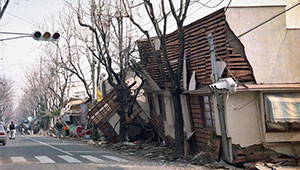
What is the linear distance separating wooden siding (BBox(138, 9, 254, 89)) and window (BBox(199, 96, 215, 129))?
81 centimetres

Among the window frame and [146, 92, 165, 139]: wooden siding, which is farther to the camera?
[146, 92, 165, 139]: wooden siding

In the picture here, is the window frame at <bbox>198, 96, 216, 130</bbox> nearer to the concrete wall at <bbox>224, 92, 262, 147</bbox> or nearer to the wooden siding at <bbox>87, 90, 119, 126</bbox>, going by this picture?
the concrete wall at <bbox>224, 92, 262, 147</bbox>

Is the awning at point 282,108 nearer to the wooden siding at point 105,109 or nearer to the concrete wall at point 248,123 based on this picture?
the concrete wall at point 248,123

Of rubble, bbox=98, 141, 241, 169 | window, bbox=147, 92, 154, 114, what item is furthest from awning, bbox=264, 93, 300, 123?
window, bbox=147, 92, 154, 114

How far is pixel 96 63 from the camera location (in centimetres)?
3109

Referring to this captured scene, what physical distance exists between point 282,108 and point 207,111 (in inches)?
153

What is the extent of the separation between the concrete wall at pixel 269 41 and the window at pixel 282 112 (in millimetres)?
846

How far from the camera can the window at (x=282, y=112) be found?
42.0 feet

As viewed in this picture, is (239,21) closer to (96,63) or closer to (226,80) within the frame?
(226,80)

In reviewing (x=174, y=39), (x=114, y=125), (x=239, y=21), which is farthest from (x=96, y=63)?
(x=239, y=21)

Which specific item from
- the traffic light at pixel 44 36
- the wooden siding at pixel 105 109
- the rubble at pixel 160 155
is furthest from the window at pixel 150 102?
the traffic light at pixel 44 36

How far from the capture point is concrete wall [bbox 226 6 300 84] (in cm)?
1373

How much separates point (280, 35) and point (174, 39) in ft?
19.3

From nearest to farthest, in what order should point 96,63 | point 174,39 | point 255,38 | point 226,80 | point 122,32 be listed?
point 226,80 → point 255,38 → point 174,39 → point 122,32 → point 96,63
